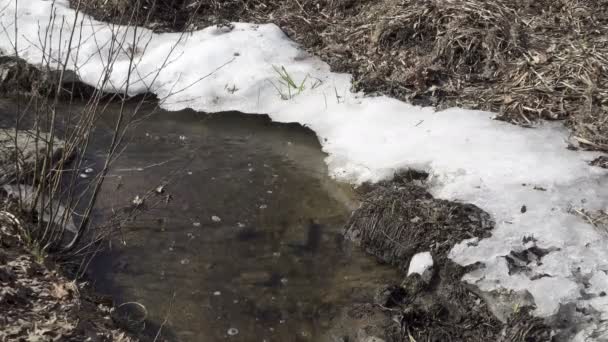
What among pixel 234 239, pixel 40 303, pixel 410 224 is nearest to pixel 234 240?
pixel 234 239

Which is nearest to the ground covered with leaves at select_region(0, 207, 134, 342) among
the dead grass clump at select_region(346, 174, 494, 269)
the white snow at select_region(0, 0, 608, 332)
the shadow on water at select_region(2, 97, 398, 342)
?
the shadow on water at select_region(2, 97, 398, 342)

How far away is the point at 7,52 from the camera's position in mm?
6805

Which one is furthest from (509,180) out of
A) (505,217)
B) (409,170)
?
(409,170)

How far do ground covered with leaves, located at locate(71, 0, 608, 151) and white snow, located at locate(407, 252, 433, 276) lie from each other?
5.74 feet

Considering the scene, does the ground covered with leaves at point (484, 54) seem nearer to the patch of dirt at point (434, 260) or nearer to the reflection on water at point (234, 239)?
the reflection on water at point (234, 239)

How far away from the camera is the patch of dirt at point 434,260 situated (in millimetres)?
3781

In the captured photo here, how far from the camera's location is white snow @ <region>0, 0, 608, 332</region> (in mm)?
3930

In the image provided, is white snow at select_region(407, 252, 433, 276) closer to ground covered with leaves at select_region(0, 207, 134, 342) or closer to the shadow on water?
the shadow on water

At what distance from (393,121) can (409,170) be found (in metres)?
0.79

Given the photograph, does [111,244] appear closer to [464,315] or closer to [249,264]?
[249,264]

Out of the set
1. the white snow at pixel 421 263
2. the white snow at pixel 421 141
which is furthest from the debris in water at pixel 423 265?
the white snow at pixel 421 141

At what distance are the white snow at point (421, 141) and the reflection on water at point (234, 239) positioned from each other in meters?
0.35

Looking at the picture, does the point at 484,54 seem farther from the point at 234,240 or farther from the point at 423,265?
the point at 234,240

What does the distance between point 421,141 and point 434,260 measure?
1394mm
